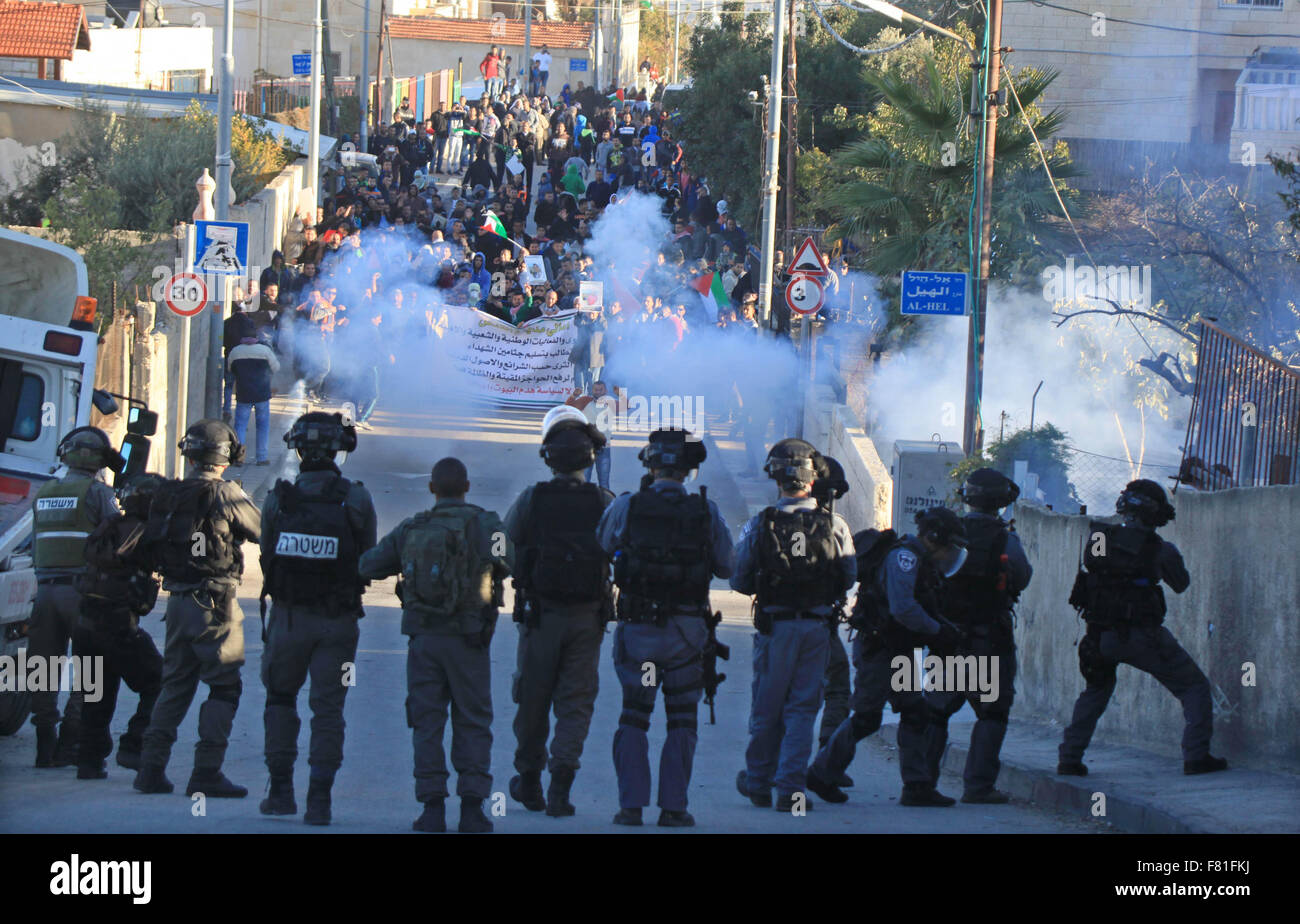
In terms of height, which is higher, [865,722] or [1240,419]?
[1240,419]

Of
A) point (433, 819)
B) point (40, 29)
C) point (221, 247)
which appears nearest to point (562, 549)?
point (433, 819)

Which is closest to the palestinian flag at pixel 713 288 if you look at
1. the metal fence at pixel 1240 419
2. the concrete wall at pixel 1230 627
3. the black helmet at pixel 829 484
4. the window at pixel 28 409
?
the metal fence at pixel 1240 419

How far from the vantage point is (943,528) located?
739 centimetres

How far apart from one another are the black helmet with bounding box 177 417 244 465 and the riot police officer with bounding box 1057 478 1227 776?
4089 millimetres

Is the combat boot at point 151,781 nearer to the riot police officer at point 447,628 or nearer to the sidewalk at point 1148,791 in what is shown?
the riot police officer at point 447,628

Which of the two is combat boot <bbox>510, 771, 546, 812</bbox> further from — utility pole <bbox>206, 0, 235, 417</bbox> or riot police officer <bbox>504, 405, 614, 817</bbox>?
utility pole <bbox>206, 0, 235, 417</bbox>

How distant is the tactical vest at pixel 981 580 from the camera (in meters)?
7.46

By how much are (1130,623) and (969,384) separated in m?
7.56

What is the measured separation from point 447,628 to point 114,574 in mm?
1879

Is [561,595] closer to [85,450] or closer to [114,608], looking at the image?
[114,608]

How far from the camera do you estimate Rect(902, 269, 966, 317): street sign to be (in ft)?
48.2

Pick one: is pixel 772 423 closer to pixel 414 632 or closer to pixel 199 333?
pixel 199 333

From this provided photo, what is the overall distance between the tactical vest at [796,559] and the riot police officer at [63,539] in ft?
10.1
